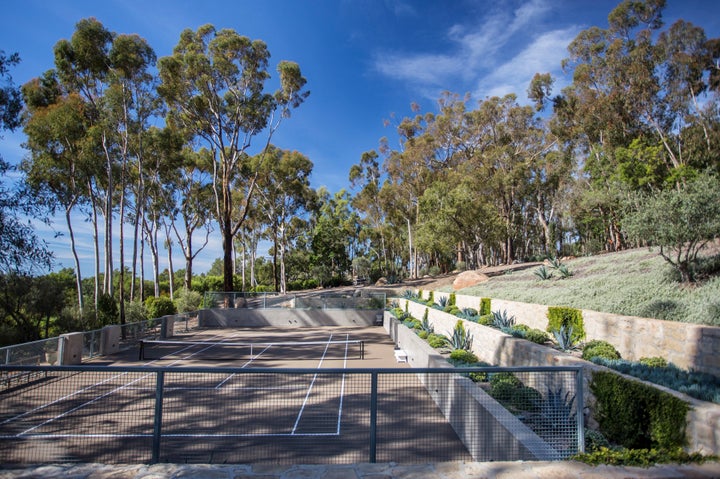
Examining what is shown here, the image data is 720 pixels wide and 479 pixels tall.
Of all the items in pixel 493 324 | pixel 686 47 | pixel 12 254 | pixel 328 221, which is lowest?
pixel 493 324

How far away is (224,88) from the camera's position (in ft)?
94.6

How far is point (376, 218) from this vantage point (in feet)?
185

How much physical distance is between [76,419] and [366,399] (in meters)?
5.19

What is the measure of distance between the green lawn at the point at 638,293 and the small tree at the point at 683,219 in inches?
33.2

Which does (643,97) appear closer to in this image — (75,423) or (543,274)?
(543,274)

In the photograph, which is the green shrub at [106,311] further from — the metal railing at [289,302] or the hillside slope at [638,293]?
the hillside slope at [638,293]

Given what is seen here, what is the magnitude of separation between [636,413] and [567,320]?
A: 5.04 meters

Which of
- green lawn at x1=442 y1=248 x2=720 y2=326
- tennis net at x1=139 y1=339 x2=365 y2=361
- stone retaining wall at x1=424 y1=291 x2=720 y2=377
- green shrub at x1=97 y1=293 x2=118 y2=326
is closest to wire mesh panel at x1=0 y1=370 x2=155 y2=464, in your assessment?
tennis net at x1=139 y1=339 x2=365 y2=361

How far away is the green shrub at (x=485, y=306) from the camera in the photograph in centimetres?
1516

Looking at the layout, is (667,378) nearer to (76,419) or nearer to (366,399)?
(366,399)

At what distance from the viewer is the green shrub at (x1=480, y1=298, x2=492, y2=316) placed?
15156 millimetres

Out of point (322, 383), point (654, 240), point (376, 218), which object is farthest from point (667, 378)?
point (376, 218)

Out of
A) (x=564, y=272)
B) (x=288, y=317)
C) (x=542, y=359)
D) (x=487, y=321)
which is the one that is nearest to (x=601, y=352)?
(x=542, y=359)

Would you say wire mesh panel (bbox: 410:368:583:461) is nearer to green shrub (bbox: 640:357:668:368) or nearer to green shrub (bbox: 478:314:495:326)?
green shrub (bbox: 640:357:668:368)
